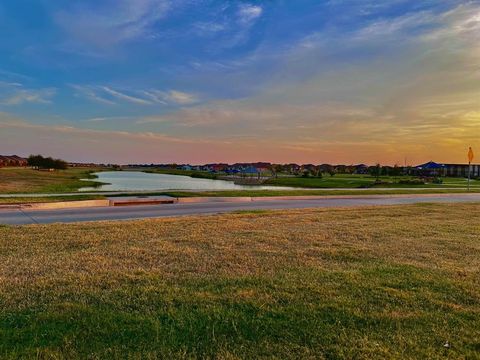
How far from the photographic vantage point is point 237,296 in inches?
192

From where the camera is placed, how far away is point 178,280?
5.60 metres

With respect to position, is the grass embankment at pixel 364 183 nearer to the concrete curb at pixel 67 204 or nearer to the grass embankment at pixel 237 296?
the concrete curb at pixel 67 204

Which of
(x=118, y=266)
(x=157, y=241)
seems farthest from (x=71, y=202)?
(x=118, y=266)

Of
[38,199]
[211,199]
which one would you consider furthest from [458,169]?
[38,199]

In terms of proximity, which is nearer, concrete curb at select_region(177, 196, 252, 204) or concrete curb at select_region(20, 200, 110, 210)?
concrete curb at select_region(20, 200, 110, 210)

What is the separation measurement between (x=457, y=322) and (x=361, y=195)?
22491mm

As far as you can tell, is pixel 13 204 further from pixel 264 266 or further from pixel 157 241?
pixel 264 266

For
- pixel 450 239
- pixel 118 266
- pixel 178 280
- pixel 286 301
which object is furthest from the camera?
pixel 450 239

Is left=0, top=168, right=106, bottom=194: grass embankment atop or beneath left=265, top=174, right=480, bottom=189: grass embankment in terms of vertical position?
beneath

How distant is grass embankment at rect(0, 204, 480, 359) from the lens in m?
3.63

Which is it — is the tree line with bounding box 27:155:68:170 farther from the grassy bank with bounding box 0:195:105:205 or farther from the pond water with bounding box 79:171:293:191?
the grassy bank with bounding box 0:195:105:205

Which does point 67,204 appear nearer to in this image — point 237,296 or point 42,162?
point 237,296

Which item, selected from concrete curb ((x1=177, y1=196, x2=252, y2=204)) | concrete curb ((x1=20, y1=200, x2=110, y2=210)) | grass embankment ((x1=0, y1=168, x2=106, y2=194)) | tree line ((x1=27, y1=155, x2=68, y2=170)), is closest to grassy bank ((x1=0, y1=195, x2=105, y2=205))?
concrete curb ((x1=20, y1=200, x2=110, y2=210))

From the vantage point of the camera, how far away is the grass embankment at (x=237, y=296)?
11.9ft
